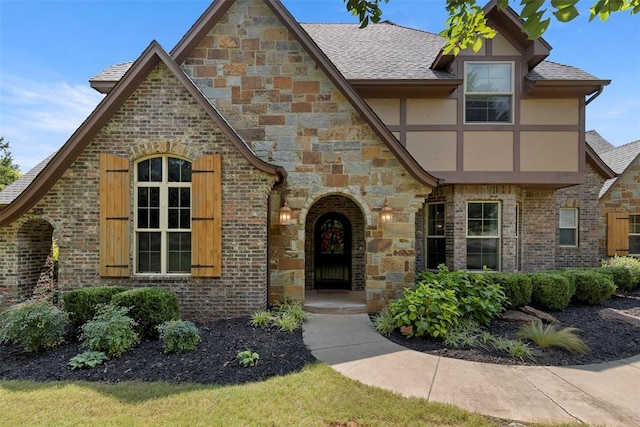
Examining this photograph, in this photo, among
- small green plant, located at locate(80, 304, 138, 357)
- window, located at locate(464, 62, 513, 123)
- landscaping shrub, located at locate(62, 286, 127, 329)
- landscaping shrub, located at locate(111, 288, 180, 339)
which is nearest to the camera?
small green plant, located at locate(80, 304, 138, 357)

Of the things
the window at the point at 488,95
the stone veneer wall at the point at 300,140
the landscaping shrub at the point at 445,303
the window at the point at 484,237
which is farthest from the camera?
the window at the point at 484,237

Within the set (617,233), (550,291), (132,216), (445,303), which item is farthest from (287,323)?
(617,233)

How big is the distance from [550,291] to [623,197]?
8.20 metres

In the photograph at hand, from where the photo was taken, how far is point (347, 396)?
365 centimetres

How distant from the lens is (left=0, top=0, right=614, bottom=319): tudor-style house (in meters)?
6.27

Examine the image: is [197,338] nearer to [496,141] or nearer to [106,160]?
[106,160]

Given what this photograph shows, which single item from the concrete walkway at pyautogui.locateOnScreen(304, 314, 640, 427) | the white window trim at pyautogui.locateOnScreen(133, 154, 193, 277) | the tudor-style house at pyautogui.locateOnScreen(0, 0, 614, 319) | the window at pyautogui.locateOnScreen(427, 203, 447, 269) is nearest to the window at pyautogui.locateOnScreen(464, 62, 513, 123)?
the tudor-style house at pyautogui.locateOnScreen(0, 0, 614, 319)

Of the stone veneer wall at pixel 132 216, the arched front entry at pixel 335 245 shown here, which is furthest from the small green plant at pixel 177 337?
the arched front entry at pixel 335 245

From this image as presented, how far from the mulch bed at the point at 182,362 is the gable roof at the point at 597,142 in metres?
19.6

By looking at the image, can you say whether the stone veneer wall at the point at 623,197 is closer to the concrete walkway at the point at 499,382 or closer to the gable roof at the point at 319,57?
the concrete walkway at the point at 499,382

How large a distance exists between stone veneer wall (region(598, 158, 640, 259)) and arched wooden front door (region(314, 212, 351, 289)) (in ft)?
33.5

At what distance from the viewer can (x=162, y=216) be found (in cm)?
641

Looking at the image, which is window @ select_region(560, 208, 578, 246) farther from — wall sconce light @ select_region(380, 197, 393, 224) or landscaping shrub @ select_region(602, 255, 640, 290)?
wall sconce light @ select_region(380, 197, 393, 224)

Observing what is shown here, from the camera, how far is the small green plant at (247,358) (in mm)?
4430
